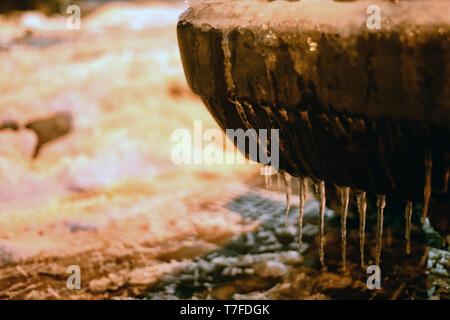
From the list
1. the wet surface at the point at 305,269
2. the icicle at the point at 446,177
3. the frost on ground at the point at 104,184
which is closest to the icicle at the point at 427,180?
the icicle at the point at 446,177

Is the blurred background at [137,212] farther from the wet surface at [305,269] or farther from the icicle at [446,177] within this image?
the icicle at [446,177]

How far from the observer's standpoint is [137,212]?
2.31 m

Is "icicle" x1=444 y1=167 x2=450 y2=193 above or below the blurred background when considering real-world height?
above

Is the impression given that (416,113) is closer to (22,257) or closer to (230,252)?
(230,252)

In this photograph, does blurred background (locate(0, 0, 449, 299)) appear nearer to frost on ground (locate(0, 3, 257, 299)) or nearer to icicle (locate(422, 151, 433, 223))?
frost on ground (locate(0, 3, 257, 299))

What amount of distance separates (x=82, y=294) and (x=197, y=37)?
1.05 metres

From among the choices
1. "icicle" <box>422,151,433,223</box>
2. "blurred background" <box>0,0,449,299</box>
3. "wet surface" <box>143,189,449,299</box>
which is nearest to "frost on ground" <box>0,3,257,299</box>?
"blurred background" <box>0,0,449,299</box>

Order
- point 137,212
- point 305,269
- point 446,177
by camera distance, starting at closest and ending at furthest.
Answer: point 446,177
point 305,269
point 137,212

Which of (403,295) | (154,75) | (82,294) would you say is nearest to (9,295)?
(82,294)

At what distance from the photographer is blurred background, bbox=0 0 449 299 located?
1.62 meters

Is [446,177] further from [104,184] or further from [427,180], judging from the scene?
[104,184]

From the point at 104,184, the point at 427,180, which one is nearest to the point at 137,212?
the point at 104,184

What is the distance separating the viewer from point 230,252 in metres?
1.85

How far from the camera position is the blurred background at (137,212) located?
1618mm
